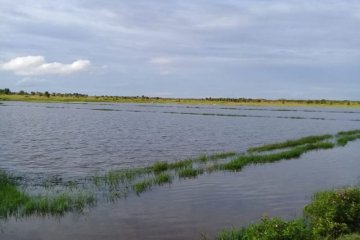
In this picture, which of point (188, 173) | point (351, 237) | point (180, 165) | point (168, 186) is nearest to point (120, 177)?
point (168, 186)

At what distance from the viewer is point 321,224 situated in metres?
12.9

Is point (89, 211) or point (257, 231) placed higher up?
point (257, 231)

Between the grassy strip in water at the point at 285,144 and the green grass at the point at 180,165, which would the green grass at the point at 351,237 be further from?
the grassy strip in water at the point at 285,144

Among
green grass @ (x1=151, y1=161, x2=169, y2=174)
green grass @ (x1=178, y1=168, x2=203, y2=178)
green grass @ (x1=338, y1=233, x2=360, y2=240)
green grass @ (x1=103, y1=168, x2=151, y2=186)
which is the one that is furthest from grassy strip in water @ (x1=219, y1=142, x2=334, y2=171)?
green grass @ (x1=338, y1=233, x2=360, y2=240)

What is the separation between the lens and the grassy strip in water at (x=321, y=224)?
11406mm

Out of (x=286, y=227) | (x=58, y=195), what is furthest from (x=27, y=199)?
(x=286, y=227)

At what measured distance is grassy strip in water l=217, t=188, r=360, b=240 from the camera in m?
11.4

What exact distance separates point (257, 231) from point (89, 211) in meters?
8.06

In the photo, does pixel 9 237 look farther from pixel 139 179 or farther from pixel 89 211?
pixel 139 179

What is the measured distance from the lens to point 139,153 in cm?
3534

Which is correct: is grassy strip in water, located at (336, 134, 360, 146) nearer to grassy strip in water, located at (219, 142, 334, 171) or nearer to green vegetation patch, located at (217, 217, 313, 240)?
grassy strip in water, located at (219, 142, 334, 171)

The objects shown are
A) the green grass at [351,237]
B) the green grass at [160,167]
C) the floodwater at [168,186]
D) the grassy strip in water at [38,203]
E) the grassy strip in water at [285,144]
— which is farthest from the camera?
the grassy strip in water at [285,144]

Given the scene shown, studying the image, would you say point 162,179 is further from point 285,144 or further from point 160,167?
point 285,144

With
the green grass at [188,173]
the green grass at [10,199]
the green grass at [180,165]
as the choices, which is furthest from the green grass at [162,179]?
the green grass at [10,199]
